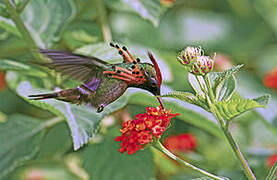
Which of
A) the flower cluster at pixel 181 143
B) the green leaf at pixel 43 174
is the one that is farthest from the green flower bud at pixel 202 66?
the green leaf at pixel 43 174

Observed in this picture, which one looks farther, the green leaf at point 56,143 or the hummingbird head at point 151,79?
the green leaf at point 56,143

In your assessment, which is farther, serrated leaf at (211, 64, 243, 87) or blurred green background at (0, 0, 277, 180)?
Answer: blurred green background at (0, 0, 277, 180)

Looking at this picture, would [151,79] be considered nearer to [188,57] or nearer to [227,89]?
[188,57]

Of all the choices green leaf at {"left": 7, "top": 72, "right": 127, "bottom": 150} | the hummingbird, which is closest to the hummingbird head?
the hummingbird

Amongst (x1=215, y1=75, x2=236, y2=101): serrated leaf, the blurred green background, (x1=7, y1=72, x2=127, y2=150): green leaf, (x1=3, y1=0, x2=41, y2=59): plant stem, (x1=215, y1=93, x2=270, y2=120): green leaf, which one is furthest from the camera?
the blurred green background

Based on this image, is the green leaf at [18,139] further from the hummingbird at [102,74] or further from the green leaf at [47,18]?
the hummingbird at [102,74]

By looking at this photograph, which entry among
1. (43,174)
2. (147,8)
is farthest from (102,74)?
(43,174)

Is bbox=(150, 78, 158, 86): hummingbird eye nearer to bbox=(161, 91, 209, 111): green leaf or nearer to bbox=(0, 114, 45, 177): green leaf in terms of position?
bbox=(161, 91, 209, 111): green leaf
